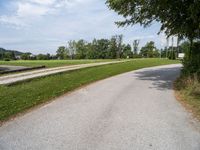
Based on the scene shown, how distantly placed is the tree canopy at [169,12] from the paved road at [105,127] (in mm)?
7415

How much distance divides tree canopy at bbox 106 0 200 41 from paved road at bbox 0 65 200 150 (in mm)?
7415

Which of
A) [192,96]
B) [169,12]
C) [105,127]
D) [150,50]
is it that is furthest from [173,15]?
[150,50]

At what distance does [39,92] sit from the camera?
13.6m

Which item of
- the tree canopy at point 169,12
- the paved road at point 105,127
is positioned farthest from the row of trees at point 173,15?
the paved road at point 105,127

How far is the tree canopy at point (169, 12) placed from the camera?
55.4 ft

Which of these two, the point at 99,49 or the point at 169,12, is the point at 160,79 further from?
the point at 99,49

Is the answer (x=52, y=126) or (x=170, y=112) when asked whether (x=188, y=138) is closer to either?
(x=170, y=112)

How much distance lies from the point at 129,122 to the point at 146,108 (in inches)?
82.0

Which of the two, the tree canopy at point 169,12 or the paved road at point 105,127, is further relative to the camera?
the tree canopy at point 169,12

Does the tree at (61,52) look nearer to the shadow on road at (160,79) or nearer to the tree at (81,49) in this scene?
the tree at (81,49)

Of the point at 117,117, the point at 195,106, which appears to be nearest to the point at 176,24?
the point at 195,106

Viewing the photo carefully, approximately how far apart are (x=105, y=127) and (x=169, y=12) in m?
12.8

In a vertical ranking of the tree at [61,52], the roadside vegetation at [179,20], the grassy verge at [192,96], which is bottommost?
the tree at [61,52]

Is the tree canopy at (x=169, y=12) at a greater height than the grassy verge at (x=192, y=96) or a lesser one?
greater
